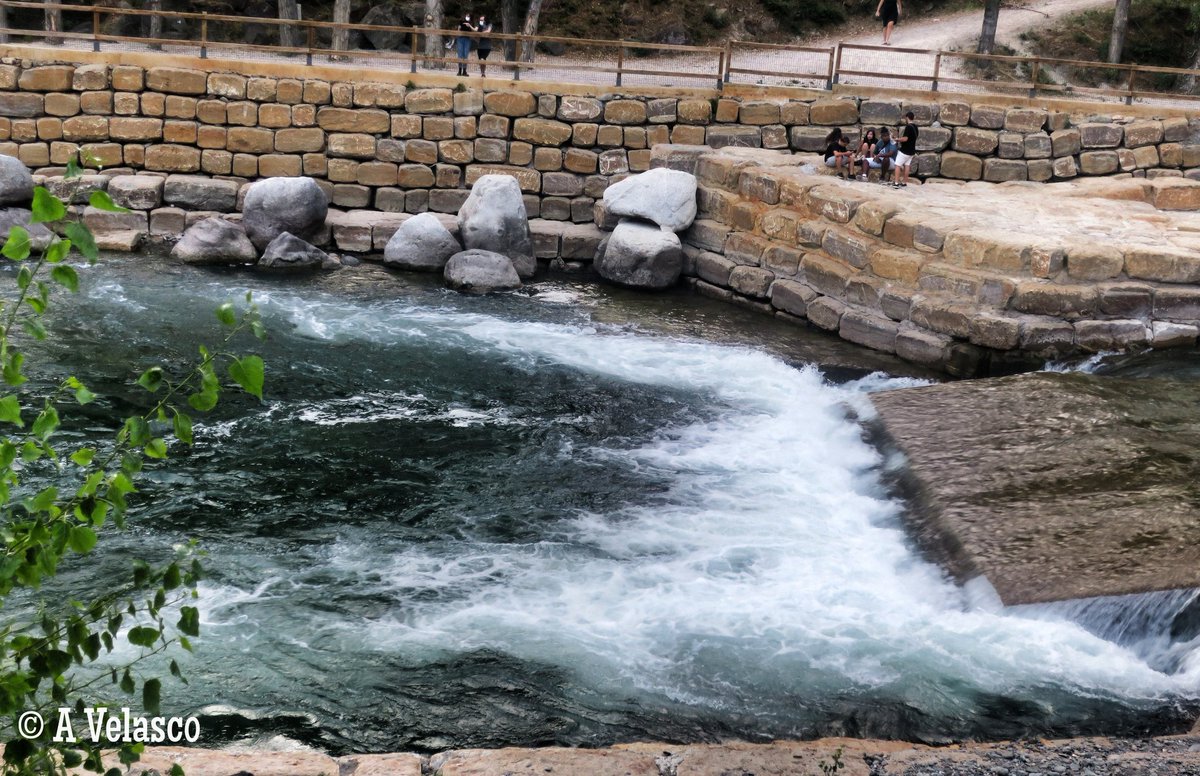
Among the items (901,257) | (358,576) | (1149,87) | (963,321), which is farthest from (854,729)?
(1149,87)

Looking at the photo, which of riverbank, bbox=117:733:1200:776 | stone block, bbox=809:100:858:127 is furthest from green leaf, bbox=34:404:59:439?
stone block, bbox=809:100:858:127

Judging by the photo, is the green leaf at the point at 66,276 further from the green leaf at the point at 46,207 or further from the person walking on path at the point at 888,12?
the person walking on path at the point at 888,12

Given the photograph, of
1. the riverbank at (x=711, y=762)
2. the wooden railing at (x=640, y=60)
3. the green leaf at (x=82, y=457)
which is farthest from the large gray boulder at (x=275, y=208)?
the green leaf at (x=82, y=457)

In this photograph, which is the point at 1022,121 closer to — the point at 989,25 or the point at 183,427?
the point at 989,25

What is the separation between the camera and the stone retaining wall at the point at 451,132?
16.8 metres

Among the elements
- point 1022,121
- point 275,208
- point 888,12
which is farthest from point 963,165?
point 275,208

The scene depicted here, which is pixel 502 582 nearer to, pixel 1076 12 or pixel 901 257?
pixel 901 257

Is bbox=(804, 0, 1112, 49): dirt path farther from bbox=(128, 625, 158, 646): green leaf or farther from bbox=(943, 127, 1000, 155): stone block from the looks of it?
bbox=(128, 625, 158, 646): green leaf

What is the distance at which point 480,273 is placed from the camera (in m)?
14.8

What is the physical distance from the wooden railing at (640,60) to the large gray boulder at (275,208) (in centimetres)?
249

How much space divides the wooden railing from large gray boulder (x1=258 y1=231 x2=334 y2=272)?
10.9 feet

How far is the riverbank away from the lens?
461cm

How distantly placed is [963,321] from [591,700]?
7339 millimetres

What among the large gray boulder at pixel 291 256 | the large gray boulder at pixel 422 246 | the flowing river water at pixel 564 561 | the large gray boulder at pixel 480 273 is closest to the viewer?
the flowing river water at pixel 564 561
